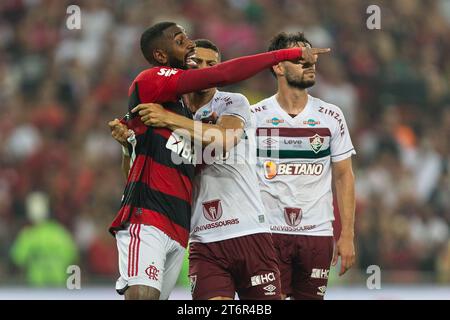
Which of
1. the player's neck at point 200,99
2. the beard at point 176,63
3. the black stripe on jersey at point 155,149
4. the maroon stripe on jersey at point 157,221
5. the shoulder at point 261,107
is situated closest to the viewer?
the maroon stripe on jersey at point 157,221

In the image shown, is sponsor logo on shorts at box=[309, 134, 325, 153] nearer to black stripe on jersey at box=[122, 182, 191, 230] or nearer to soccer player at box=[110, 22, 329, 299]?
soccer player at box=[110, 22, 329, 299]

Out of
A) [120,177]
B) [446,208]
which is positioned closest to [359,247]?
[446,208]

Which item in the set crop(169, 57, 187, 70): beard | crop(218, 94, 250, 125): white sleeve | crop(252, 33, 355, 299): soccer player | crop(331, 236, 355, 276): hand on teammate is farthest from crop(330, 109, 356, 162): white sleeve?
crop(169, 57, 187, 70): beard

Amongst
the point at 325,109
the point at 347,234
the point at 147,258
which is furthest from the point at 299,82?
the point at 147,258

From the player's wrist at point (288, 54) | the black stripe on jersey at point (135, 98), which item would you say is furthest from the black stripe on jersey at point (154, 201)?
the player's wrist at point (288, 54)

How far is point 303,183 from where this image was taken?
7.39 meters

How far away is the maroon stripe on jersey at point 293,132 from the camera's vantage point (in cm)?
741

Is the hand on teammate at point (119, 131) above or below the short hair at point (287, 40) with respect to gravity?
below

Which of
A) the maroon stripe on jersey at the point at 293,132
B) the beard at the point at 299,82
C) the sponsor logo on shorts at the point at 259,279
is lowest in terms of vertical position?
the sponsor logo on shorts at the point at 259,279

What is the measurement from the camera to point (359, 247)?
12.6 m

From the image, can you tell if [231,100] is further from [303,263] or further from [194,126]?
[303,263]

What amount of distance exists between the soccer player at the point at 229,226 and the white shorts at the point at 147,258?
513 millimetres

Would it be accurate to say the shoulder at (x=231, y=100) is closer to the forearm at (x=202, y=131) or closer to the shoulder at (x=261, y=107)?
the forearm at (x=202, y=131)
